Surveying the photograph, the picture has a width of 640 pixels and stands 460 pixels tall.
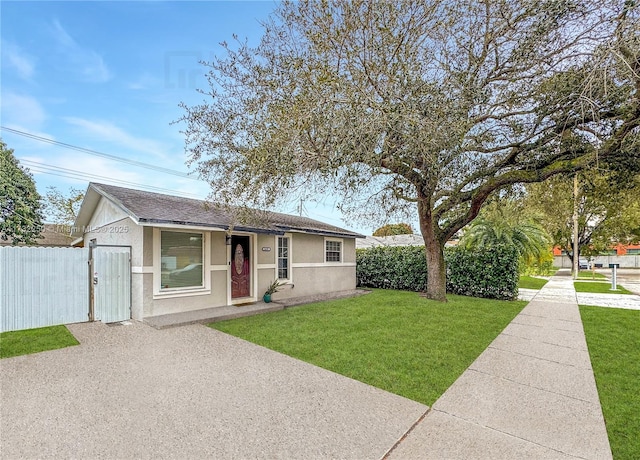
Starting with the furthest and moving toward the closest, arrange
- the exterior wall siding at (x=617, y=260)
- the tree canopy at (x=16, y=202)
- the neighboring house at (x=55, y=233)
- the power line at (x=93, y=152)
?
the exterior wall siding at (x=617, y=260) < the neighboring house at (x=55, y=233) < the power line at (x=93, y=152) < the tree canopy at (x=16, y=202)

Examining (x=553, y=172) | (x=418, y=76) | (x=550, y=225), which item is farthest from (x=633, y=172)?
(x=550, y=225)

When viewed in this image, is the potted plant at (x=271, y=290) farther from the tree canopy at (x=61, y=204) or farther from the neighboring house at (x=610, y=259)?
the neighboring house at (x=610, y=259)

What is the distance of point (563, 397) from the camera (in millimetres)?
3670

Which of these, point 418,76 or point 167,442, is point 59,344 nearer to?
point 167,442

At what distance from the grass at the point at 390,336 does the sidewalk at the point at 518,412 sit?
311 mm

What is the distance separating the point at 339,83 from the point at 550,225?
26538 millimetres

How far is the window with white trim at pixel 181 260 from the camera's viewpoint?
758 centimetres

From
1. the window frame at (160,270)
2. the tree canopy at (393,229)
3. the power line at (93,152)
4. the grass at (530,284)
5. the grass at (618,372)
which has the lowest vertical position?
the grass at (530,284)

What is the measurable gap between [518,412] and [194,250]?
734cm

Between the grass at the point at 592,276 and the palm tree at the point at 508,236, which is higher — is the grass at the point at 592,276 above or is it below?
below

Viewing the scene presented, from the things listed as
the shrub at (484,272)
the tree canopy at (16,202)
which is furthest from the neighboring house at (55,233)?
the shrub at (484,272)

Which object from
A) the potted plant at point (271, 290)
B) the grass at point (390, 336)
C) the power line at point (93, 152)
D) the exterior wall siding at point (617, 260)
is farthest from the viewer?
the exterior wall siding at point (617, 260)

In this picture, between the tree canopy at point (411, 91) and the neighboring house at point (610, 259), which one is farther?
the neighboring house at point (610, 259)

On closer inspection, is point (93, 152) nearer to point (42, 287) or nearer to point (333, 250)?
point (42, 287)
